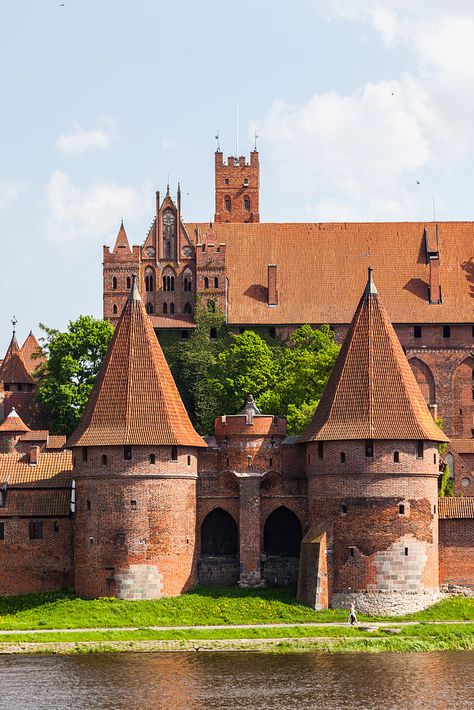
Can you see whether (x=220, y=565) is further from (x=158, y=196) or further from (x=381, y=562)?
(x=158, y=196)

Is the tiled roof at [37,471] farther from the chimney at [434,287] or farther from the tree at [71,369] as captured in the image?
the chimney at [434,287]

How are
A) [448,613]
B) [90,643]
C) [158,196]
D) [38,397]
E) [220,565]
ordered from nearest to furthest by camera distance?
[90,643] < [448,613] < [220,565] < [38,397] < [158,196]

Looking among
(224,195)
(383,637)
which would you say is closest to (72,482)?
(383,637)

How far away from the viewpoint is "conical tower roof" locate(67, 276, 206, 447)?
61.1 metres

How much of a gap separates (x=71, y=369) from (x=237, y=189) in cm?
2953

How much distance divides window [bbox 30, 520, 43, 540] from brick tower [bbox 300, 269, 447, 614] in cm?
952

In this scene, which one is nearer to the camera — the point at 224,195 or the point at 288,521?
the point at 288,521

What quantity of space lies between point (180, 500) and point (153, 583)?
3.16 metres

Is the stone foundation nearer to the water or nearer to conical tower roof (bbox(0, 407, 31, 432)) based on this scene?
the water

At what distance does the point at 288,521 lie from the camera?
209ft

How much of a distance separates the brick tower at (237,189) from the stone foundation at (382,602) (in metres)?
56.5

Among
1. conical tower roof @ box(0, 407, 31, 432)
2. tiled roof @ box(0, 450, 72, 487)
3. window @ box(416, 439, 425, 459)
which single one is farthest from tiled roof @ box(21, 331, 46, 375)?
window @ box(416, 439, 425, 459)

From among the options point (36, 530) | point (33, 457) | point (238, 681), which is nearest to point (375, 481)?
point (36, 530)

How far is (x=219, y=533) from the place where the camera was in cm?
6400
